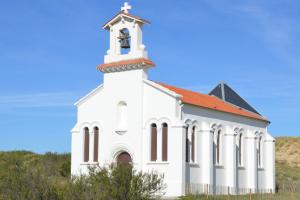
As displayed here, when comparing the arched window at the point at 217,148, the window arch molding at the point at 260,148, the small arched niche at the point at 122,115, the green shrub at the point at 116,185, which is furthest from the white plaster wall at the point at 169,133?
the window arch molding at the point at 260,148

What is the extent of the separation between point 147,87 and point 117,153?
487cm

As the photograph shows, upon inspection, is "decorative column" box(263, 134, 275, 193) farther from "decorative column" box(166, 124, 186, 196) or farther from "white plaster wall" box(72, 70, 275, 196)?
"decorative column" box(166, 124, 186, 196)

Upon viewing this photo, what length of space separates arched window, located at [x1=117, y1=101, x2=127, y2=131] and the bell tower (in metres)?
2.40

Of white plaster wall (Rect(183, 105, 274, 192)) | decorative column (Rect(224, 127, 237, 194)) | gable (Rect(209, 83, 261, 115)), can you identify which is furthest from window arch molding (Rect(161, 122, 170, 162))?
gable (Rect(209, 83, 261, 115))

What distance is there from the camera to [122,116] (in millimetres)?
35344

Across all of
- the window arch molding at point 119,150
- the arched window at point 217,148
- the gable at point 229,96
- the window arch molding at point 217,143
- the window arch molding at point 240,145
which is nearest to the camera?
the window arch molding at point 119,150

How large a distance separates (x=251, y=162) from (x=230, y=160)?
12.9ft

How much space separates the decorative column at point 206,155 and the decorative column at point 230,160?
298 cm

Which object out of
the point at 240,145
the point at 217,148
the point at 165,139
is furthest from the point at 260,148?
the point at 165,139

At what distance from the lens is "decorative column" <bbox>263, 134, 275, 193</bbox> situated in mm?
44312

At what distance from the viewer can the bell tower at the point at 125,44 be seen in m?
34.2

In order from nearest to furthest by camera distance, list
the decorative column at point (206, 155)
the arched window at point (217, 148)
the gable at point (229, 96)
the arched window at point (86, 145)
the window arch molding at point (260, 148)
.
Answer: the decorative column at point (206, 155) < the arched window at point (86, 145) < the arched window at point (217, 148) < the window arch molding at point (260, 148) < the gable at point (229, 96)

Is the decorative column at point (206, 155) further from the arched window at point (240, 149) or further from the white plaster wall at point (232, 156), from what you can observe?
the arched window at point (240, 149)

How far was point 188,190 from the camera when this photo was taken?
3297 cm
